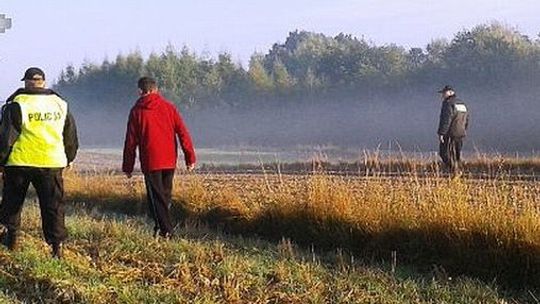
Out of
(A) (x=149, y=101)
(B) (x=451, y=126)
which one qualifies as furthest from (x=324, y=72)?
(A) (x=149, y=101)

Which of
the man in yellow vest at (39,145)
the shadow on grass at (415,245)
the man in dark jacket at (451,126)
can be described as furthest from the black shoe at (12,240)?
the man in dark jacket at (451,126)

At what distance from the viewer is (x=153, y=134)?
9875 mm

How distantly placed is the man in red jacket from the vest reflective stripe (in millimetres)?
1557

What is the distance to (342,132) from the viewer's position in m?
54.1

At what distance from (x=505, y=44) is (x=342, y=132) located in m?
12.5

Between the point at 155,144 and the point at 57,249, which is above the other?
the point at 155,144

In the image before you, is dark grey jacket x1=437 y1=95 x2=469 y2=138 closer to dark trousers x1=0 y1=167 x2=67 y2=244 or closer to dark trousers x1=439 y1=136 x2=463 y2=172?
dark trousers x1=439 y1=136 x2=463 y2=172

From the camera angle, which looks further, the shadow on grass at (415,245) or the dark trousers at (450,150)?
the dark trousers at (450,150)

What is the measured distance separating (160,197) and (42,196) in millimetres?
1756

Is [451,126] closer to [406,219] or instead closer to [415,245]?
[406,219]

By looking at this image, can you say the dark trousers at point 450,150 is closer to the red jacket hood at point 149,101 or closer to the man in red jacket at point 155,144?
the man in red jacket at point 155,144

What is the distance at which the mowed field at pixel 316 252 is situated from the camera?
269 inches

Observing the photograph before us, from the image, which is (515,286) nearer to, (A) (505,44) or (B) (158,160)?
(B) (158,160)

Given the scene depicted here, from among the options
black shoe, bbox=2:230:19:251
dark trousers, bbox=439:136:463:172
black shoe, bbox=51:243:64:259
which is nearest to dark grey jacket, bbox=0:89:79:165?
black shoe, bbox=2:230:19:251
